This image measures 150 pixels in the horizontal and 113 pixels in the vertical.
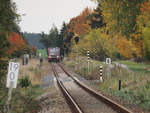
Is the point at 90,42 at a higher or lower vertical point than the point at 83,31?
lower

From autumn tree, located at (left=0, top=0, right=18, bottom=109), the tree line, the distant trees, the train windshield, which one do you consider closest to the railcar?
the train windshield

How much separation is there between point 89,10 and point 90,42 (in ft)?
108

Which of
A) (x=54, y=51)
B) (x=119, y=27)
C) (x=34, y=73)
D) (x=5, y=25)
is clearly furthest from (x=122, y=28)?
(x=54, y=51)

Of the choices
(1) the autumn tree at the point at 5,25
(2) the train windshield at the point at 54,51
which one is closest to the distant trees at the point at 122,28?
(1) the autumn tree at the point at 5,25

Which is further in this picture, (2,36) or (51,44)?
(51,44)

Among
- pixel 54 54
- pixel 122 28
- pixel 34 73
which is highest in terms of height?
pixel 122 28

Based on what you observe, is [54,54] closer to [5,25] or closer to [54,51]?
[54,51]

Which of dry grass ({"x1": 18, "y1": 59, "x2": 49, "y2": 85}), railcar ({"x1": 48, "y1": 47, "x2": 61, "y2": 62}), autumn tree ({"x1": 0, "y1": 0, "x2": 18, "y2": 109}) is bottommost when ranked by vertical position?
dry grass ({"x1": 18, "y1": 59, "x2": 49, "y2": 85})

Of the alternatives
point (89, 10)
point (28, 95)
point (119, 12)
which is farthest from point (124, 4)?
point (89, 10)

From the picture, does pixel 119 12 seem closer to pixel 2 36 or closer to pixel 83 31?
pixel 2 36

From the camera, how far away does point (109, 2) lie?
60.5 feet

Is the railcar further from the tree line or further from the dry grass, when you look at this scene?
the tree line

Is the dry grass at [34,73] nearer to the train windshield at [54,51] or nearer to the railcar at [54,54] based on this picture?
the train windshield at [54,51]

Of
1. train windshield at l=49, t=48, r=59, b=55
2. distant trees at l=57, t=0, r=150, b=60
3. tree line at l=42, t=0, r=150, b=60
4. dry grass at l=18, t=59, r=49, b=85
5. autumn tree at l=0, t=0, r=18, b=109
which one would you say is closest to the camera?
distant trees at l=57, t=0, r=150, b=60
